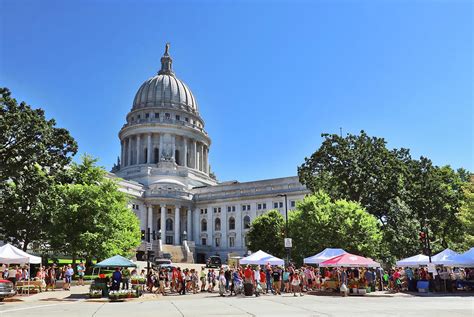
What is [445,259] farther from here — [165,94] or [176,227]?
[165,94]

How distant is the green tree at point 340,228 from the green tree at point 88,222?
63.1 feet

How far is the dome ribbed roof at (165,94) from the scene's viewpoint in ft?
397

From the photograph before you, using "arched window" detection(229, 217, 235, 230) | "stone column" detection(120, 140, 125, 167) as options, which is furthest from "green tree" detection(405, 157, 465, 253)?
"stone column" detection(120, 140, 125, 167)

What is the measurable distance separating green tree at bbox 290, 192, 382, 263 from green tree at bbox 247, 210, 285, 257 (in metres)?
13.3

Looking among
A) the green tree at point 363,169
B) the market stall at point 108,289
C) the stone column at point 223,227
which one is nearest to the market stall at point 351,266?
the market stall at point 108,289

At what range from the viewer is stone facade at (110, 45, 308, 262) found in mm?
95750

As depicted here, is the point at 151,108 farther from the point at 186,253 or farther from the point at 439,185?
the point at 439,185

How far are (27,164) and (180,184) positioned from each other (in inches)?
2507

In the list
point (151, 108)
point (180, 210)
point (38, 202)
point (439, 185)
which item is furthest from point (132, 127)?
point (439, 185)

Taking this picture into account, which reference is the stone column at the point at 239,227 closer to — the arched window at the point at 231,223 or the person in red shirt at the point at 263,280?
the arched window at the point at 231,223

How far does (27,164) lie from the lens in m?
41.2

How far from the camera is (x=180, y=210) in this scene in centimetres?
10069

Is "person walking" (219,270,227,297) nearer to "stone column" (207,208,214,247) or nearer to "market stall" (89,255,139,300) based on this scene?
"market stall" (89,255,139,300)

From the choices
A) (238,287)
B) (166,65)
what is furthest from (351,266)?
(166,65)
